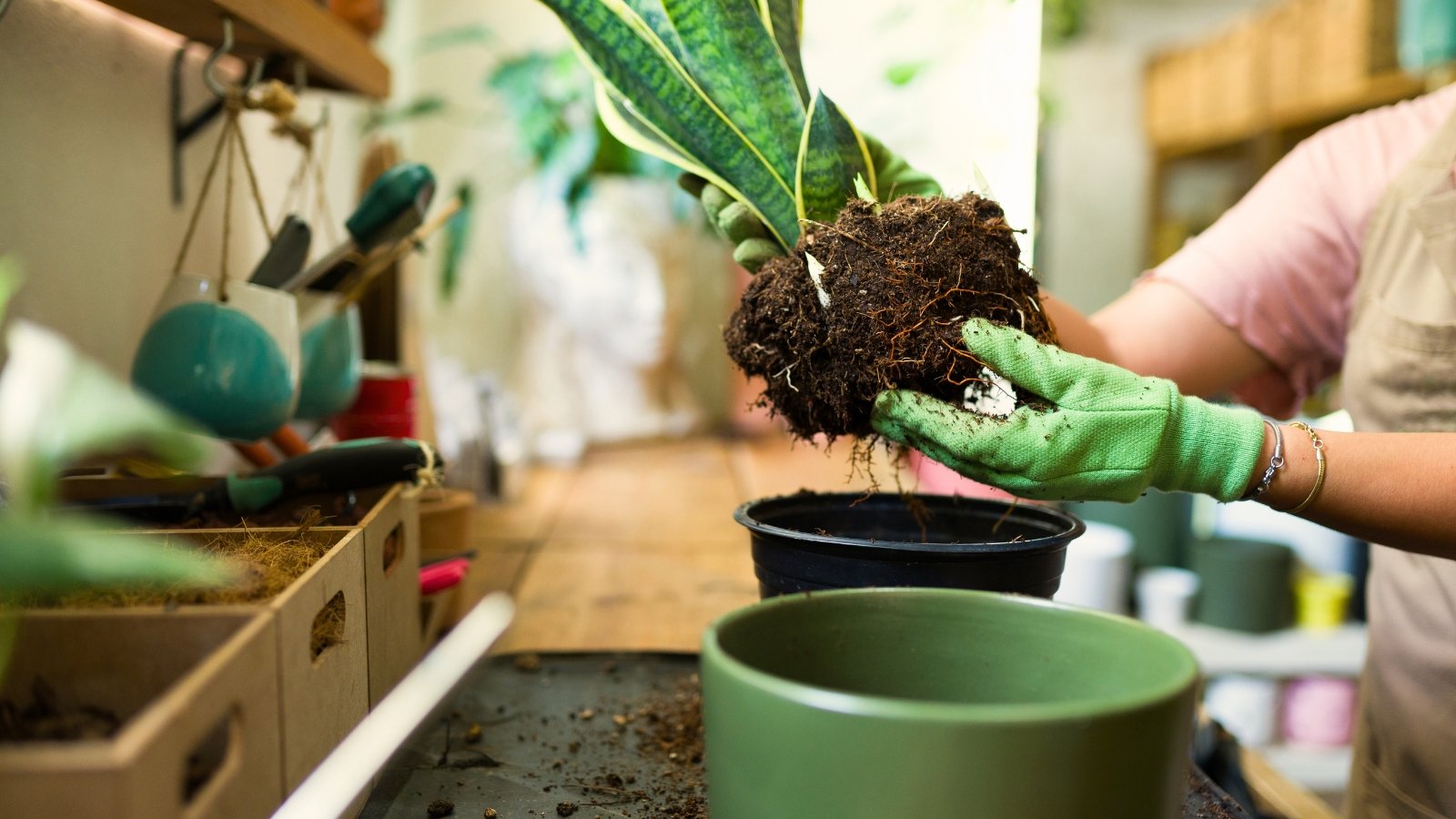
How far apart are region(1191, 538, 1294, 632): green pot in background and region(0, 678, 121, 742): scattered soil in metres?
1.90

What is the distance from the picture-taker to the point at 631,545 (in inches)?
50.9

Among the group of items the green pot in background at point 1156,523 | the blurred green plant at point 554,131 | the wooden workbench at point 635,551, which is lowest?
the green pot in background at point 1156,523

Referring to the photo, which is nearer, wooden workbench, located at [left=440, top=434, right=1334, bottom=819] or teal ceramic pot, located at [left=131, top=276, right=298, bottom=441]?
teal ceramic pot, located at [left=131, top=276, right=298, bottom=441]

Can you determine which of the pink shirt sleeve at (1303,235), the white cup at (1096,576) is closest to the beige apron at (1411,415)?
the pink shirt sleeve at (1303,235)

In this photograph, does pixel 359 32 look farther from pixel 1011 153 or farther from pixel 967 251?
pixel 1011 153

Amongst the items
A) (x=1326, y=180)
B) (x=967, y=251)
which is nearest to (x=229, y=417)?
(x=967, y=251)

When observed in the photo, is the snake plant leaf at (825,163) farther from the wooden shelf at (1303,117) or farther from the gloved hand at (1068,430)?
the wooden shelf at (1303,117)

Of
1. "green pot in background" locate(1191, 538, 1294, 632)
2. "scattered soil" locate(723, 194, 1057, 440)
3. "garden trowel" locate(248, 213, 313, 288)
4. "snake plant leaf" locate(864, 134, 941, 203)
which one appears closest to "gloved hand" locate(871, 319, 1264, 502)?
"scattered soil" locate(723, 194, 1057, 440)

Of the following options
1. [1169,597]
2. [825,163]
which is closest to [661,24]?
[825,163]

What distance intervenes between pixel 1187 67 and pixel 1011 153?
116 cm

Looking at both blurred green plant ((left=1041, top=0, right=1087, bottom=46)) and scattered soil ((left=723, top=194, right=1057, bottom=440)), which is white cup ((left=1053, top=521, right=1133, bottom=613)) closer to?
scattered soil ((left=723, top=194, right=1057, bottom=440))

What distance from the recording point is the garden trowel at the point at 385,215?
804 mm

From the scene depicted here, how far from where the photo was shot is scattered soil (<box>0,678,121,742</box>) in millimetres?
350

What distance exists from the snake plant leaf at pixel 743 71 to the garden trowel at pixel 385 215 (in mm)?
285
